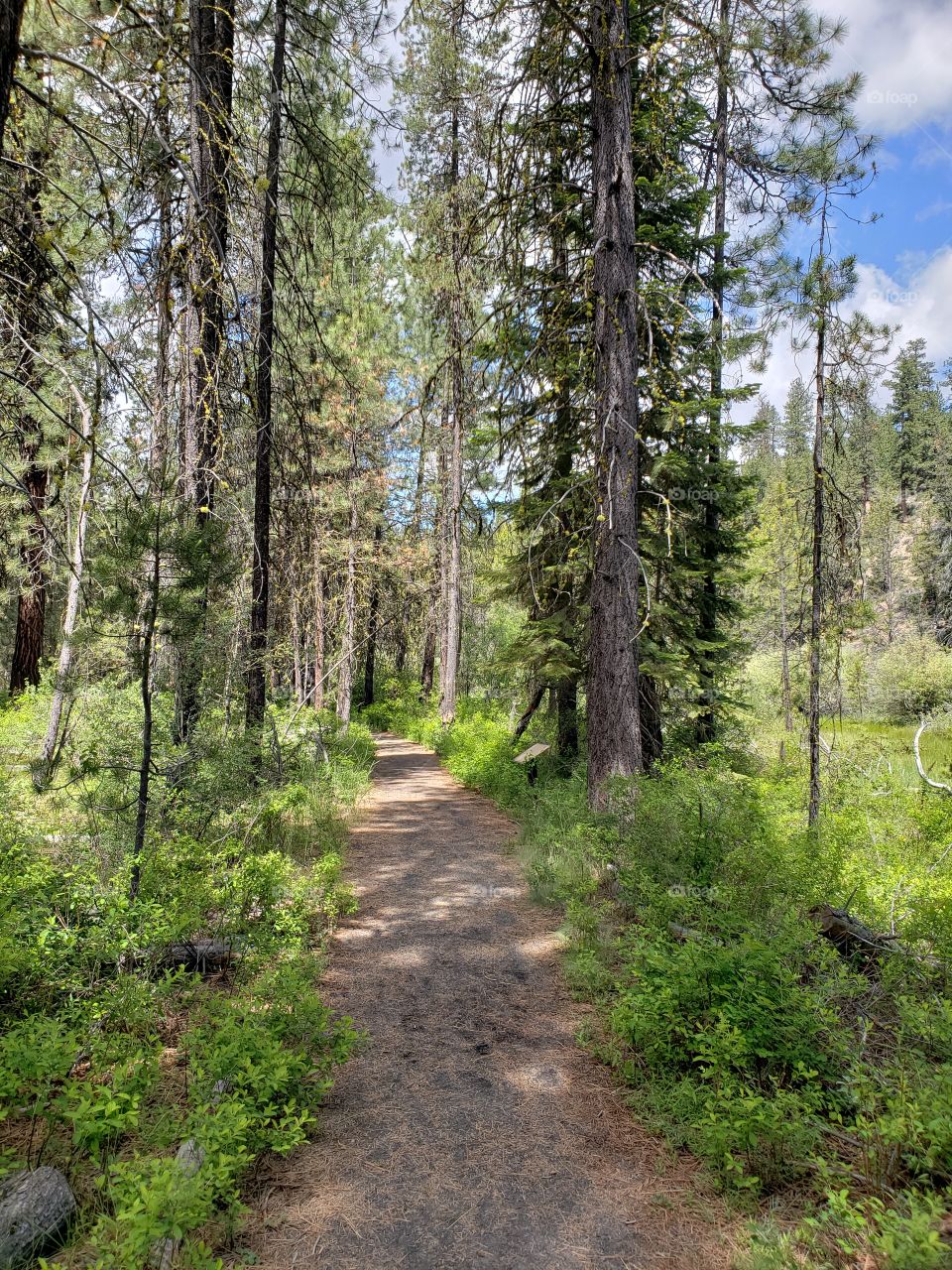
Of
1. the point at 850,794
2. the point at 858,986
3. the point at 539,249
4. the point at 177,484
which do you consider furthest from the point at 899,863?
the point at 177,484

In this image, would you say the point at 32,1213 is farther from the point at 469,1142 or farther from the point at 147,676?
the point at 147,676

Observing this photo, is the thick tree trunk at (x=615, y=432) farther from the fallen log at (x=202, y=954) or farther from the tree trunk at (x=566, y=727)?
the tree trunk at (x=566, y=727)

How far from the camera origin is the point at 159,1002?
3451mm

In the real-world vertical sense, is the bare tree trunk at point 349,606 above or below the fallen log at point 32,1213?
above

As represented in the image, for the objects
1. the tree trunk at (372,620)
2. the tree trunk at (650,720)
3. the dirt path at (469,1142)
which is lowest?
the dirt path at (469,1142)

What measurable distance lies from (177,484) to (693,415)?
273 inches

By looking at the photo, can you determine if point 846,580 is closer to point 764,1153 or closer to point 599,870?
point 599,870

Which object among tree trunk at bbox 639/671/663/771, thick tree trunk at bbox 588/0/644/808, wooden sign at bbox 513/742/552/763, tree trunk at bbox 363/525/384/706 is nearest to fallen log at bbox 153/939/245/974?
thick tree trunk at bbox 588/0/644/808

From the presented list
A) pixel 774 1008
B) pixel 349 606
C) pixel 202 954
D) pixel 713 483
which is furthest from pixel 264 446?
pixel 349 606

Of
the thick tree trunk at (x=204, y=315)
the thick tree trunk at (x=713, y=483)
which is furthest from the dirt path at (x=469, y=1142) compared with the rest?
the thick tree trunk at (x=713, y=483)

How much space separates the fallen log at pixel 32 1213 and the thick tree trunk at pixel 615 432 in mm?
4681

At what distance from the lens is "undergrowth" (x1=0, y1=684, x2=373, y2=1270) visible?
227cm

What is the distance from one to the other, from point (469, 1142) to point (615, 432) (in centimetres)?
528

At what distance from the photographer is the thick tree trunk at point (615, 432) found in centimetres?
593
